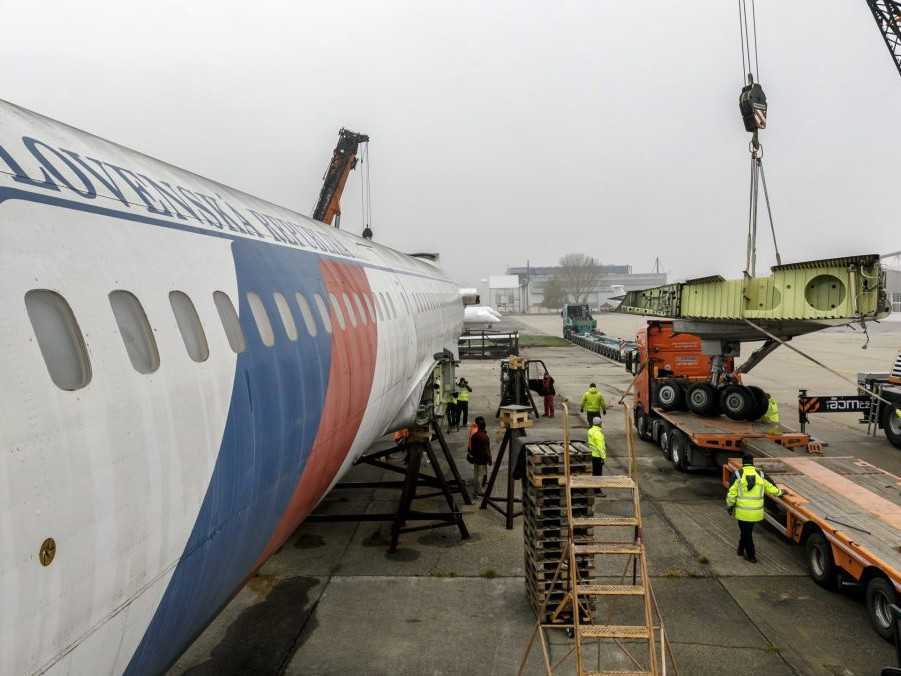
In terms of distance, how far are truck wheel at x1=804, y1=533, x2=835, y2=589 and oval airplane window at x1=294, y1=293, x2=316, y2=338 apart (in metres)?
7.48

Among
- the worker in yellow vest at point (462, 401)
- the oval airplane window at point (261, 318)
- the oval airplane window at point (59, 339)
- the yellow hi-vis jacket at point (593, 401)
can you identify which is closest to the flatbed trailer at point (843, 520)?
the yellow hi-vis jacket at point (593, 401)

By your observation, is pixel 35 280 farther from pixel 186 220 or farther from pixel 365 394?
pixel 365 394

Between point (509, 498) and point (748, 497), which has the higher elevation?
point (748, 497)

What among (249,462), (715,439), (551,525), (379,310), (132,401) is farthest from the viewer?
(715,439)

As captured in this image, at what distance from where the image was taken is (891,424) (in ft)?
53.8

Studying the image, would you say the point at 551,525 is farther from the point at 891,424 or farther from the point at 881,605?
the point at 891,424

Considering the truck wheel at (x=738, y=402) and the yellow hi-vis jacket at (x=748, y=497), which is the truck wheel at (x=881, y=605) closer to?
the yellow hi-vis jacket at (x=748, y=497)

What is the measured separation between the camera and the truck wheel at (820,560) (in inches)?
327

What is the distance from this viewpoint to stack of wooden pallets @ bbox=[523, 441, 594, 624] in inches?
305

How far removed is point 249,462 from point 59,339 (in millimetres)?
1718

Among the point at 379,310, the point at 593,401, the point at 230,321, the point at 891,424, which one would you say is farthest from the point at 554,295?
the point at 230,321

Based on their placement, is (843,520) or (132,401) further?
(843,520)

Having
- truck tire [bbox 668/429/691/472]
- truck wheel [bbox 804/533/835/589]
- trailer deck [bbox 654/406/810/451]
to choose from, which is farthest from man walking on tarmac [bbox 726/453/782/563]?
truck tire [bbox 668/429/691/472]

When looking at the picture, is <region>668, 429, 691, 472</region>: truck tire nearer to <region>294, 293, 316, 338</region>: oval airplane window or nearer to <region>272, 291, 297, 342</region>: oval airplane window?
<region>294, 293, 316, 338</region>: oval airplane window
